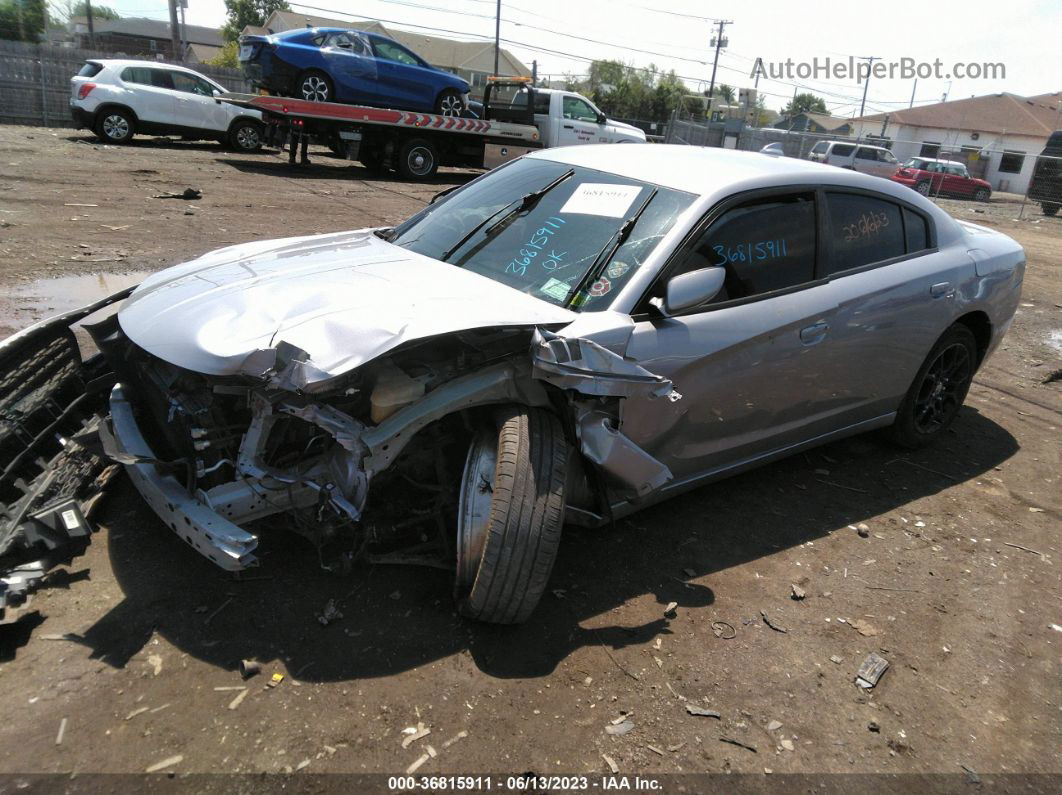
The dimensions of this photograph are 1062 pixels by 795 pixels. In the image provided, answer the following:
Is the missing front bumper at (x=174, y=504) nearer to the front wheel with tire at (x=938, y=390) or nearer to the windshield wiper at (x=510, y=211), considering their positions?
the windshield wiper at (x=510, y=211)

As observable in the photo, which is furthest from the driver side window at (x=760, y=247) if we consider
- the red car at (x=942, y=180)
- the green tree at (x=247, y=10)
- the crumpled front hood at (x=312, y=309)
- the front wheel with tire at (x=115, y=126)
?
the green tree at (x=247, y=10)

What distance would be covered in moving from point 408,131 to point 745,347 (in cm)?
1392

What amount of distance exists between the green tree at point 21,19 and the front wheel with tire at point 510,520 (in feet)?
208

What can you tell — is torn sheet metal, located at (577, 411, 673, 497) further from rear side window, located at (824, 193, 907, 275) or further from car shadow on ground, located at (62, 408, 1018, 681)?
rear side window, located at (824, 193, 907, 275)

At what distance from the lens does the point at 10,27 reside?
5103 centimetres

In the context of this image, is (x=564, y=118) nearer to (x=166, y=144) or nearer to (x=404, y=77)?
(x=404, y=77)

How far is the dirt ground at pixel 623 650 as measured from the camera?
7.80ft

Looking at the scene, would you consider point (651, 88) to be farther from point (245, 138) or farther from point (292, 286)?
point (292, 286)

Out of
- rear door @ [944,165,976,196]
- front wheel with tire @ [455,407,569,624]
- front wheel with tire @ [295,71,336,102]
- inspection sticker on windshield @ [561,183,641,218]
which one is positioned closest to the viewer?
front wheel with tire @ [455,407,569,624]

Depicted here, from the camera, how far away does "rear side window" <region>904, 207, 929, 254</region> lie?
14.2 feet

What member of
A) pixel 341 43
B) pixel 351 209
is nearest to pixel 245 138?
pixel 341 43

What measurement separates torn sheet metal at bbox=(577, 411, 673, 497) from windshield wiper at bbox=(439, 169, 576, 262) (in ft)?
4.13

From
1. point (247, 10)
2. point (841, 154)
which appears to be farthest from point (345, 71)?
point (247, 10)

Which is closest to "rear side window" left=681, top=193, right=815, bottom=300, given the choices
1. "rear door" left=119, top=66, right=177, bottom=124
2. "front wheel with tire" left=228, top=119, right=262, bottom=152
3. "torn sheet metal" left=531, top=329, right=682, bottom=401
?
"torn sheet metal" left=531, top=329, right=682, bottom=401
